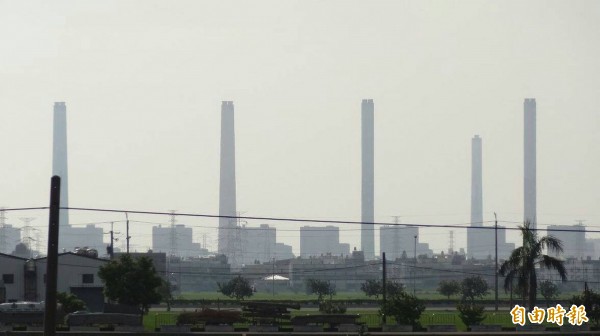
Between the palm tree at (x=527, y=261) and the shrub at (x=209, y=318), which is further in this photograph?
the shrub at (x=209, y=318)

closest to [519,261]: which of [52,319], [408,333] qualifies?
[408,333]

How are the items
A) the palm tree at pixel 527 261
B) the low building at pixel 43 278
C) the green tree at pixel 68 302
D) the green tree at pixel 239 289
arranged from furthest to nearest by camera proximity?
1. the green tree at pixel 239 289
2. the low building at pixel 43 278
3. the green tree at pixel 68 302
4. the palm tree at pixel 527 261

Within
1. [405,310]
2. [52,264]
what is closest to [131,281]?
[405,310]

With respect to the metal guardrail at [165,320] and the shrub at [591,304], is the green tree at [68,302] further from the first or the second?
the shrub at [591,304]

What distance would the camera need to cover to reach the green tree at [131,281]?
7144cm

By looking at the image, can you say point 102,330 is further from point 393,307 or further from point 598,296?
point 598,296

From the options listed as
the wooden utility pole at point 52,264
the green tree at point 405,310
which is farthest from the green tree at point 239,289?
the wooden utility pole at point 52,264

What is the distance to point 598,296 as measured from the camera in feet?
209

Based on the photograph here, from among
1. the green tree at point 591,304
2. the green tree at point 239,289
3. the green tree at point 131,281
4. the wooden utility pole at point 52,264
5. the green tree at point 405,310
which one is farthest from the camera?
the green tree at point 239,289

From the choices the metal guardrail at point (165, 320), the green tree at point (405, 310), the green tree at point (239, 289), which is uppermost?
the green tree at point (405, 310)

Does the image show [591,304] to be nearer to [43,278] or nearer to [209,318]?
[209,318]

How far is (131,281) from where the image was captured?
235 feet

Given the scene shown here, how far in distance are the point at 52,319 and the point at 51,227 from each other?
2.99m

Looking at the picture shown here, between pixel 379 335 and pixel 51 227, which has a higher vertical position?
pixel 51 227
